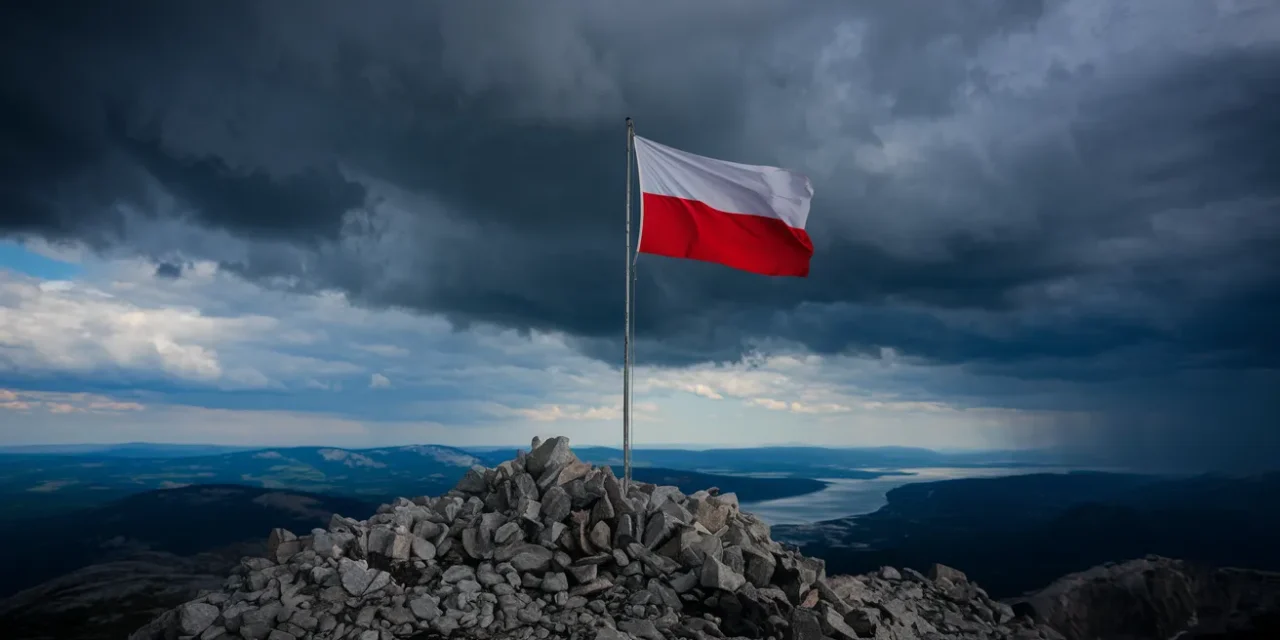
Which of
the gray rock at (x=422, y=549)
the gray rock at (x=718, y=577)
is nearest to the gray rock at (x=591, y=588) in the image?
the gray rock at (x=718, y=577)

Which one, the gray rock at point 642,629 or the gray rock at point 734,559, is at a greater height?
the gray rock at point 734,559

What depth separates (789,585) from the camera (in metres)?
20.0

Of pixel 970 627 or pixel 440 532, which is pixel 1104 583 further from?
pixel 440 532

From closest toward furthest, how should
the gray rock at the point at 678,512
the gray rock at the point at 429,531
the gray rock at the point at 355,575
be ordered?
the gray rock at the point at 355,575
the gray rock at the point at 429,531
the gray rock at the point at 678,512

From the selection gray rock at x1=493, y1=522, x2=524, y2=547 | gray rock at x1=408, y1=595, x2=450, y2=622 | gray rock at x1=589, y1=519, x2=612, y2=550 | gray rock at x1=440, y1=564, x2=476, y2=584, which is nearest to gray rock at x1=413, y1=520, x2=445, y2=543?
gray rock at x1=440, y1=564, x2=476, y2=584

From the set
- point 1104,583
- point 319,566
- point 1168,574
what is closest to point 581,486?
point 319,566

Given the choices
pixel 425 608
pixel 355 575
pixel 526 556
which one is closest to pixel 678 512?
pixel 526 556

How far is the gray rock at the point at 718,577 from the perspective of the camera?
1858 centimetres

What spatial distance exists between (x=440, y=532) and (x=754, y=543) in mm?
10340

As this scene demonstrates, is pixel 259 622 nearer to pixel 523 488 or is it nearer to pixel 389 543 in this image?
pixel 389 543

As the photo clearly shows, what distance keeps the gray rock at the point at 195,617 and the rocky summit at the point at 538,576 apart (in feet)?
0.09

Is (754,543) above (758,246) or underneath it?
underneath

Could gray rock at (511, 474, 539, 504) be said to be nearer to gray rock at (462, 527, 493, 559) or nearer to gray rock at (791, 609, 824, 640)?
gray rock at (462, 527, 493, 559)

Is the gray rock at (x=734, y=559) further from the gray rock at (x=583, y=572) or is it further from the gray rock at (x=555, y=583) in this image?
Answer: the gray rock at (x=555, y=583)
